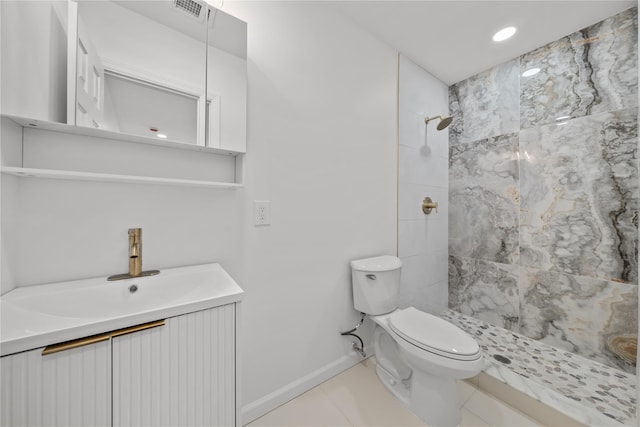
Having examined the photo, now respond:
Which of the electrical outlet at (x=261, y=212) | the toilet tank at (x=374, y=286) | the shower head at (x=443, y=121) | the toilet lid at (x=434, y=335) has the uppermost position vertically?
the shower head at (x=443, y=121)

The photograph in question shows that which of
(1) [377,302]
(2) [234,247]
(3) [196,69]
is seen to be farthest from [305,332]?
(3) [196,69]

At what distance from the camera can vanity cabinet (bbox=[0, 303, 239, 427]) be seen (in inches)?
20.3

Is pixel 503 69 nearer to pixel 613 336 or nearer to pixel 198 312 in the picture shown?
pixel 613 336

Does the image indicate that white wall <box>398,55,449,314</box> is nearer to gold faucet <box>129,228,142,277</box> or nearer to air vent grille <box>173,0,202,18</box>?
air vent grille <box>173,0,202,18</box>

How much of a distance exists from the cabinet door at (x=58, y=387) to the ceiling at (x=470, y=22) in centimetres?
194

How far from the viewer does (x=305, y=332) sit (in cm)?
136

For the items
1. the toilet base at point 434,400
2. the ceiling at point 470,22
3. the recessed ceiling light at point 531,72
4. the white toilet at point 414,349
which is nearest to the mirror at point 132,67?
the ceiling at point 470,22

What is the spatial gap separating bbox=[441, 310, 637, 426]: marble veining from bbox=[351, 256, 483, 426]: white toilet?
0.48 metres

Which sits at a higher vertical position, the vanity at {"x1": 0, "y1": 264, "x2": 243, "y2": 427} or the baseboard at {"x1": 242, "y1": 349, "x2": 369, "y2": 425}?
the vanity at {"x1": 0, "y1": 264, "x2": 243, "y2": 427}

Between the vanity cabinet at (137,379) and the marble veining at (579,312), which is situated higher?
the vanity cabinet at (137,379)

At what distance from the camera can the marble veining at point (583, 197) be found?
1416 millimetres

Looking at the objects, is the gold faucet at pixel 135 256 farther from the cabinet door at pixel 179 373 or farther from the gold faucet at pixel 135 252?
the cabinet door at pixel 179 373

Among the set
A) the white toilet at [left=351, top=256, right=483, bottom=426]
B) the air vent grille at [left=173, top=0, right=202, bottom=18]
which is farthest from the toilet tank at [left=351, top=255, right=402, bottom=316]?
the air vent grille at [left=173, top=0, right=202, bottom=18]

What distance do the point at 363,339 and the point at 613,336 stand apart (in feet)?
5.02
